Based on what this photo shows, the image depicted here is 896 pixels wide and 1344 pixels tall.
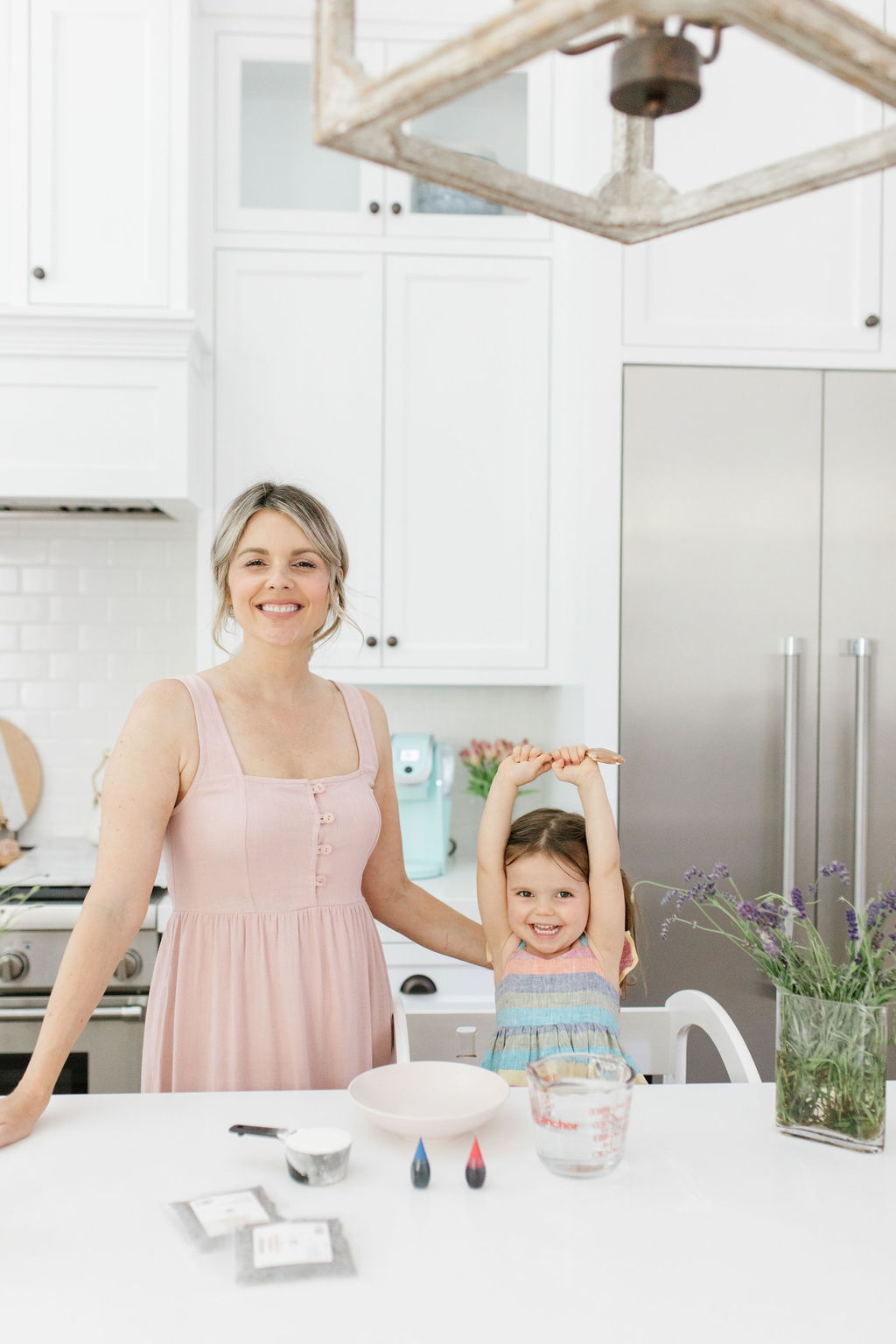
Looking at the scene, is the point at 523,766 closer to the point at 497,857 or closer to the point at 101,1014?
the point at 497,857

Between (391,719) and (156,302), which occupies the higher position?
(156,302)

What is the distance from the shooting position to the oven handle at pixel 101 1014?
7.47ft

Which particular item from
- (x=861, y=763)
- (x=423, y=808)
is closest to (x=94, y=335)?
(x=423, y=808)

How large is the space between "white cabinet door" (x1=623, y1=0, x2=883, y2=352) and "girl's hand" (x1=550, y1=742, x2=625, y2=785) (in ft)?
4.09

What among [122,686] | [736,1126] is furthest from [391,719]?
[736,1126]

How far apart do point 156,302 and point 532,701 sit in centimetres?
146

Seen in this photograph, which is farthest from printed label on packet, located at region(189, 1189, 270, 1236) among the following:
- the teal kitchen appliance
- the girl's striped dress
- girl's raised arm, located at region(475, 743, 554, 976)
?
the teal kitchen appliance

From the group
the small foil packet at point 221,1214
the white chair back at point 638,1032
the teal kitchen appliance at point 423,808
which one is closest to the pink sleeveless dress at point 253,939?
the white chair back at point 638,1032

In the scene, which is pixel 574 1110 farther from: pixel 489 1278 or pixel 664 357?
pixel 664 357

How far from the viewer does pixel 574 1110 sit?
1.00 metres

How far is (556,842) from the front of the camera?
156cm

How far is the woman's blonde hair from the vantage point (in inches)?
58.3

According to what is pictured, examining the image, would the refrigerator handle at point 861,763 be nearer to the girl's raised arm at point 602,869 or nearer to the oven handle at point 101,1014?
the girl's raised arm at point 602,869

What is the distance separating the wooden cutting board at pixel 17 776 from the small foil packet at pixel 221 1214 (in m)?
2.09
